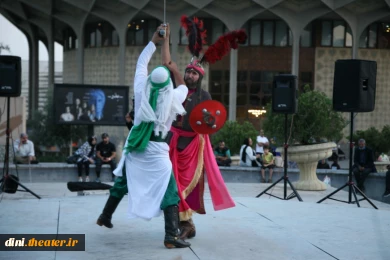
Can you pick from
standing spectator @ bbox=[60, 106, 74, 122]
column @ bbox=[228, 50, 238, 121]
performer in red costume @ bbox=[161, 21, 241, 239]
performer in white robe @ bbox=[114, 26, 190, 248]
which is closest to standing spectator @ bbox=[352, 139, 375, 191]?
standing spectator @ bbox=[60, 106, 74, 122]

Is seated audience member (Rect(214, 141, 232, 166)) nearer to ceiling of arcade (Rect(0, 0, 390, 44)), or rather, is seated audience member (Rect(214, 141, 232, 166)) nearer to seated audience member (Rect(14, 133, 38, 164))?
seated audience member (Rect(14, 133, 38, 164))

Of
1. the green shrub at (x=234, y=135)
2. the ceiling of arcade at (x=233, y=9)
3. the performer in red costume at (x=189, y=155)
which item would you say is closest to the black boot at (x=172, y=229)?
the performer in red costume at (x=189, y=155)

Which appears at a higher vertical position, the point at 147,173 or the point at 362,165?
the point at 147,173

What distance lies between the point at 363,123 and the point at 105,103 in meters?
23.8

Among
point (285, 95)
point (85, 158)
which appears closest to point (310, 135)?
point (285, 95)

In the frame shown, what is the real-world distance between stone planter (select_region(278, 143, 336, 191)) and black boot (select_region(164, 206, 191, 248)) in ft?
28.6

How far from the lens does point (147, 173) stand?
5.88m

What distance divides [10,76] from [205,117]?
19.1 ft

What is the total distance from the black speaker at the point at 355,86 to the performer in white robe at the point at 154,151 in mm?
5207

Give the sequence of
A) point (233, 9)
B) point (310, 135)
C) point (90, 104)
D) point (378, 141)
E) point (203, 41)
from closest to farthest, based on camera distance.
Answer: point (203, 41), point (310, 135), point (90, 104), point (378, 141), point (233, 9)

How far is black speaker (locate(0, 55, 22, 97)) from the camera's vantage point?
35.7 feet

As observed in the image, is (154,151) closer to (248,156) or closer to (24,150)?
(24,150)

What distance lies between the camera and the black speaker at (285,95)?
1218 cm

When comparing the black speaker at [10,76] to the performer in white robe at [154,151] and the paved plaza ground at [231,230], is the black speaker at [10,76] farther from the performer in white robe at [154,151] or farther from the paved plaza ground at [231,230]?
the performer in white robe at [154,151]
